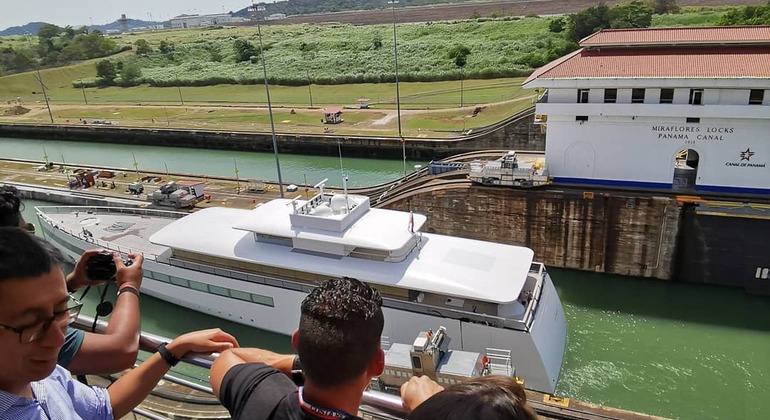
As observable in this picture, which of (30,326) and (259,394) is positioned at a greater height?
(30,326)

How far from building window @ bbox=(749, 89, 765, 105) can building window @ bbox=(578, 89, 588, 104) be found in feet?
17.6

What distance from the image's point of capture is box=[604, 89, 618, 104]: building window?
1970 cm

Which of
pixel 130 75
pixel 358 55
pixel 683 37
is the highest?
pixel 683 37

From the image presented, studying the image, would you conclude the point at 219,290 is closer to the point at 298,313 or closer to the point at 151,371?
the point at 298,313

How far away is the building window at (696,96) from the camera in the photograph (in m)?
18.6

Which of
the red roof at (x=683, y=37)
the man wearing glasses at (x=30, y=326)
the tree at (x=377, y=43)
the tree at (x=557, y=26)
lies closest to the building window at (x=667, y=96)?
the red roof at (x=683, y=37)

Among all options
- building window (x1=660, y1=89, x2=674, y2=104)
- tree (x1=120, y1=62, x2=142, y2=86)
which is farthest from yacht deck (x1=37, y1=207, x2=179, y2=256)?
tree (x1=120, y1=62, x2=142, y2=86)

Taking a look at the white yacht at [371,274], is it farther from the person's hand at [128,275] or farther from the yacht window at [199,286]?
the person's hand at [128,275]

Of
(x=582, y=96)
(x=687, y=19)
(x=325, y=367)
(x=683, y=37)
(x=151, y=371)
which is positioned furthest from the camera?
(x=687, y=19)

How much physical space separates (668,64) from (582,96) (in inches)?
126

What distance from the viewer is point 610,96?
65.2 feet

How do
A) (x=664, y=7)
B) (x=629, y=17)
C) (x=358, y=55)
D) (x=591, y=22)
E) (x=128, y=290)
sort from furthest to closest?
(x=358, y=55), (x=664, y=7), (x=591, y=22), (x=629, y=17), (x=128, y=290)

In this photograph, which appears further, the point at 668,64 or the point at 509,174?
the point at 509,174

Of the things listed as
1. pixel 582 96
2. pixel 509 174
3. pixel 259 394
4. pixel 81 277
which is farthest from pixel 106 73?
pixel 259 394
